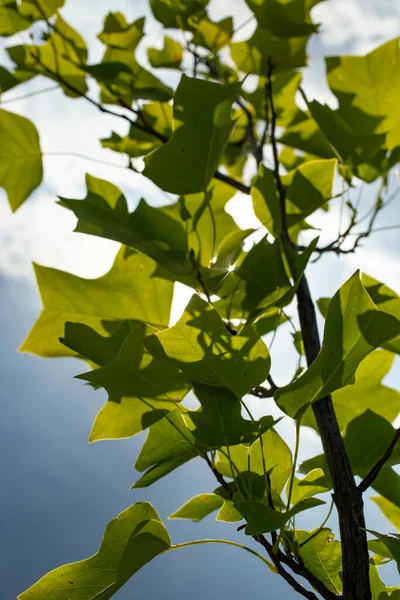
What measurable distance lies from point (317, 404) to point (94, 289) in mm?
255

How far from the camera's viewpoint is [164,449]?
49cm

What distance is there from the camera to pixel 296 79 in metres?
0.91

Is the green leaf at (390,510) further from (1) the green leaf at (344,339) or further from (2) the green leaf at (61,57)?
(2) the green leaf at (61,57)

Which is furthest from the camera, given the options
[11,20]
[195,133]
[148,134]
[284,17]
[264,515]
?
[11,20]

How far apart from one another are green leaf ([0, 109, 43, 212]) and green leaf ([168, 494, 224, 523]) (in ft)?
1.59

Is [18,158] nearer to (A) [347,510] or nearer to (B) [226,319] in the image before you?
(B) [226,319]

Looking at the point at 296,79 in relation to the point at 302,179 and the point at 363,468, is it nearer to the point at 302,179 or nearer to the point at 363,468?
the point at 302,179

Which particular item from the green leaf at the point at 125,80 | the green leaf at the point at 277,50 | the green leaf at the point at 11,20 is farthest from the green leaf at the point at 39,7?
the green leaf at the point at 277,50

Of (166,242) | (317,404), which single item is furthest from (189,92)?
(317,404)

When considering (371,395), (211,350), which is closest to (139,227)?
(211,350)

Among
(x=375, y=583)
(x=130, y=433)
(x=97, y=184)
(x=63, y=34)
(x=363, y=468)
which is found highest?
(x=63, y=34)

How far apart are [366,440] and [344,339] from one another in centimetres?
18

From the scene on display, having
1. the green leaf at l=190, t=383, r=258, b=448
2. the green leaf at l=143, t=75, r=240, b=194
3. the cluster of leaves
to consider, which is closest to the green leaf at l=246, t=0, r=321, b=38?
the cluster of leaves

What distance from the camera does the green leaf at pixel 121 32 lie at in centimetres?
91
